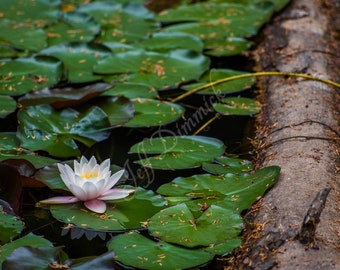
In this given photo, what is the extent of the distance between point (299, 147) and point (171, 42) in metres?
1.40

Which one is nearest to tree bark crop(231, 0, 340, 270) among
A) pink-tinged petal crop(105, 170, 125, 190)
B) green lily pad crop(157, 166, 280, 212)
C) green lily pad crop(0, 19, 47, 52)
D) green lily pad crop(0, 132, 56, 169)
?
green lily pad crop(157, 166, 280, 212)

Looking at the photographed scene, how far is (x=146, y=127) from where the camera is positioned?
2.68 meters

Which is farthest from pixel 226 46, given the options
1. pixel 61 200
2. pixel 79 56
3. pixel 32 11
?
pixel 61 200

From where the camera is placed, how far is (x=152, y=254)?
69.0 inches

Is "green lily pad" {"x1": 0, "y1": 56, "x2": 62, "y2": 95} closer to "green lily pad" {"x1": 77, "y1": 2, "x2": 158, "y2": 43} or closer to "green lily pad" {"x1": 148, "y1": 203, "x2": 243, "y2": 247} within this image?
"green lily pad" {"x1": 77, "y1": 2, "x2": 158, "y2": 43}

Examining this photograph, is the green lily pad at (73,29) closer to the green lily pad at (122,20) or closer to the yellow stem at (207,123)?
the green lily pad at (122,20)

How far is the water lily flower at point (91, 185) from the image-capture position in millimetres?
1967

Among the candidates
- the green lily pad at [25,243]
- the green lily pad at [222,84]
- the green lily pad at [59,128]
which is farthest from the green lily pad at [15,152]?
the green lily pad at [222,84]

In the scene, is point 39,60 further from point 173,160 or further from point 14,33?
point 173,160

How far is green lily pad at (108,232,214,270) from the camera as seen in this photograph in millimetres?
1712

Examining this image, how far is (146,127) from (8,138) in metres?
0.58

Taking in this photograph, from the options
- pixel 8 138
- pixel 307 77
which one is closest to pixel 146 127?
pixel 8 138

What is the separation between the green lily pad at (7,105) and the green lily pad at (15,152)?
227 millimetres

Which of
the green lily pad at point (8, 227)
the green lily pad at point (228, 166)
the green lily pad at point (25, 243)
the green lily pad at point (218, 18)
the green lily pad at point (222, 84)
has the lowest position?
the green lily pad at point (8, 227)
